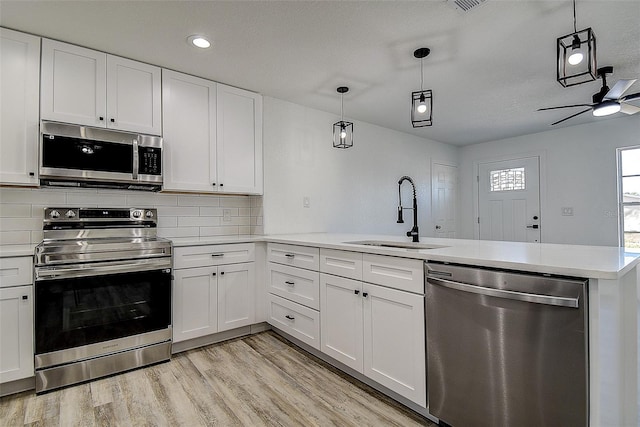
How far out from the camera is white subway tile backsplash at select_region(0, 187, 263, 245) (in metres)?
2.38

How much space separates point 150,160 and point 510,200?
17.4 ft

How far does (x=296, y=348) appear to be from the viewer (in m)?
2.73

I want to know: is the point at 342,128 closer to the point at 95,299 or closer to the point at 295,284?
the point at 295,284

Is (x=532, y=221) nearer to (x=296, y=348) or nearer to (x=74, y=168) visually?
(x=296, y=348)

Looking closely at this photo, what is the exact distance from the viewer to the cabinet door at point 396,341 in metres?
1.74

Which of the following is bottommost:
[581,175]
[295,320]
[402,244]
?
[295,320]

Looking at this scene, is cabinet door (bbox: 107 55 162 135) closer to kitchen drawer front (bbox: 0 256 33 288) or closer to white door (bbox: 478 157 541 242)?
kitchen drawer front (bbox: 0 256 33 288)

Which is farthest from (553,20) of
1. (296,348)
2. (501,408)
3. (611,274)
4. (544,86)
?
(296,348)

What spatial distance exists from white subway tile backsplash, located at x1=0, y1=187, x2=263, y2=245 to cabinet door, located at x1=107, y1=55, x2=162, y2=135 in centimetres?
60

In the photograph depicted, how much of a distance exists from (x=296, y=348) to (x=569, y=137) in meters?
4.86

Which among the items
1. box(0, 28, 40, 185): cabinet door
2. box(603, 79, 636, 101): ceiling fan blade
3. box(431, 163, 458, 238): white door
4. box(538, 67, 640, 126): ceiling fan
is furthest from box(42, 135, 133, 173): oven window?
box(431, 163, 458, 238): white door

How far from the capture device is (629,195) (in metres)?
4.25

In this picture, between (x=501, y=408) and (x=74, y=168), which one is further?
(x=74, y=168)

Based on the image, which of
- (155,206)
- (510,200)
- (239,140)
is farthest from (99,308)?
(510,200)
